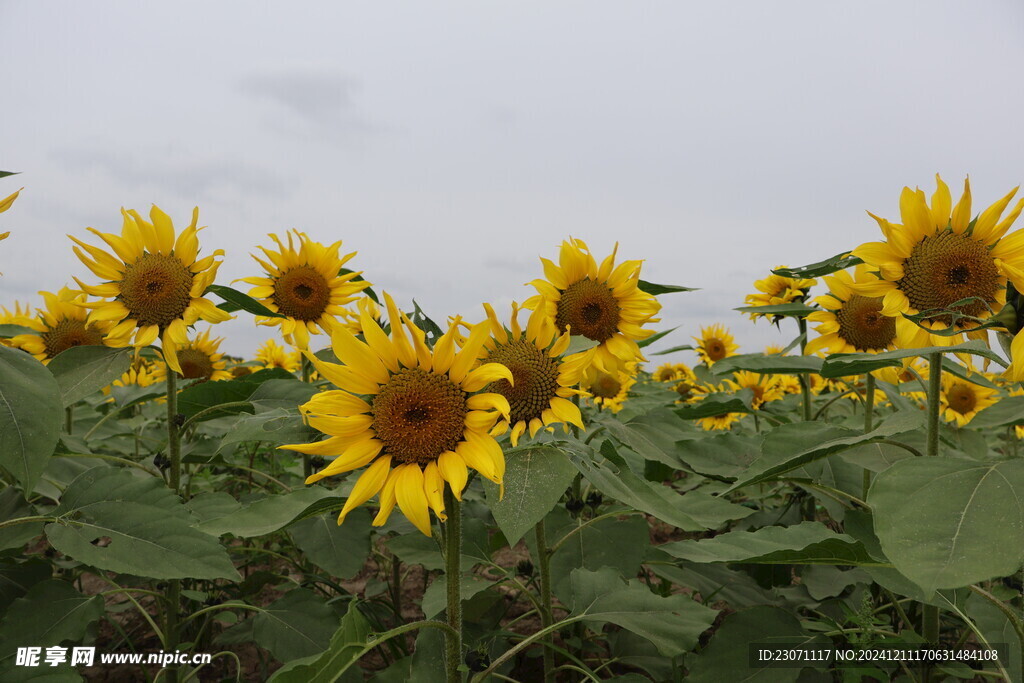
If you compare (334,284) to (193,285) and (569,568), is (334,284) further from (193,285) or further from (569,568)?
(569,568)

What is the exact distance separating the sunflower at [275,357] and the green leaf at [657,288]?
3947 mm

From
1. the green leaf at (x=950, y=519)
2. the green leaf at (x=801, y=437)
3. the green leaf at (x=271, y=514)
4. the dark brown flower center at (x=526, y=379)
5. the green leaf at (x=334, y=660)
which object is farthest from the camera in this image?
the dark brown flower center at (x=526, y=379)

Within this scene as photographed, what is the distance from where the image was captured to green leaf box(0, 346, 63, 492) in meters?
1.54

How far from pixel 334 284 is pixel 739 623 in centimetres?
242

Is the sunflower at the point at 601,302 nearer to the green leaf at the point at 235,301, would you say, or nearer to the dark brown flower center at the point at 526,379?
the dark brown flower center at the point at 526,379

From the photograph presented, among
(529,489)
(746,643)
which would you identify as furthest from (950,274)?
(529,489)

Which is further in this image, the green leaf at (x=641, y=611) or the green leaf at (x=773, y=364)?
the green leaf at (x=773, y=364)

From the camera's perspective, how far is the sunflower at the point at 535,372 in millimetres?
1875

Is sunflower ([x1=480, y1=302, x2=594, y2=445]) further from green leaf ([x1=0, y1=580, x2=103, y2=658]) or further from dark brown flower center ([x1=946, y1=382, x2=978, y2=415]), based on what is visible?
dark brown flower center ([x1=946, y1=382, x2=978, y2=415])

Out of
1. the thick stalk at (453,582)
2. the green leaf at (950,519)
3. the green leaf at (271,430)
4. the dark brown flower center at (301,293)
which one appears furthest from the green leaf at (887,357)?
the dark brown flower center at (301,293)

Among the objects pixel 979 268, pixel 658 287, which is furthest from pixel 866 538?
pixel 658 287

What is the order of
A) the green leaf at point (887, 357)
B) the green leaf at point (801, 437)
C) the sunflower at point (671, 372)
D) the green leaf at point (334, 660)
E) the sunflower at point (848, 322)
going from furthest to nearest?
the sunflower at point (671, 372) → the sunflower at point (848, 322) → the green leaf at point (801, 437) → the green leaf at point (887, 357) → the green leaf at point (334, 660)

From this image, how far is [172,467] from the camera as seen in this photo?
8.11 feet

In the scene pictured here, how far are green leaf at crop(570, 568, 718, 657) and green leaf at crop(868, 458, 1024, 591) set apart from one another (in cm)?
71
